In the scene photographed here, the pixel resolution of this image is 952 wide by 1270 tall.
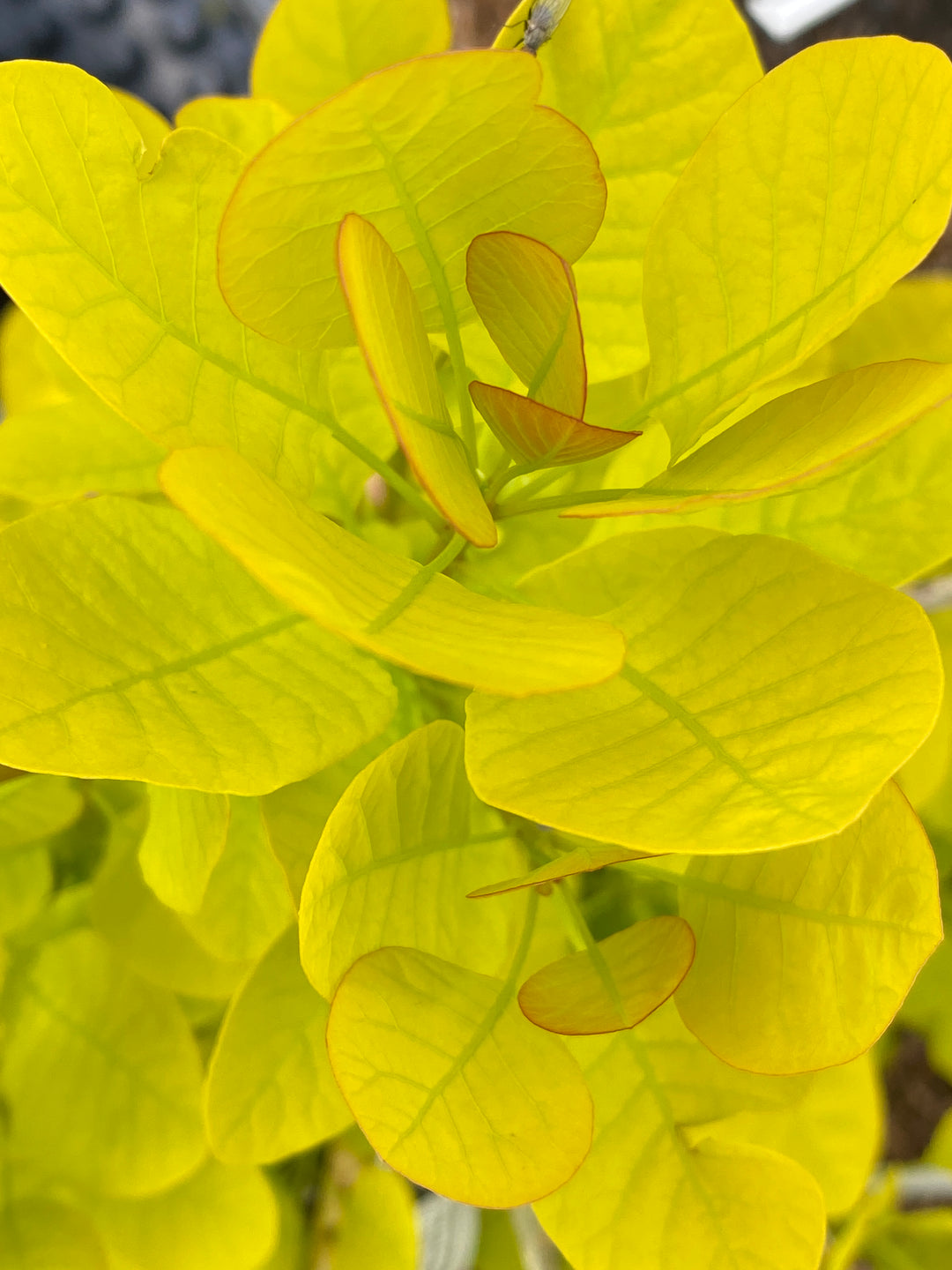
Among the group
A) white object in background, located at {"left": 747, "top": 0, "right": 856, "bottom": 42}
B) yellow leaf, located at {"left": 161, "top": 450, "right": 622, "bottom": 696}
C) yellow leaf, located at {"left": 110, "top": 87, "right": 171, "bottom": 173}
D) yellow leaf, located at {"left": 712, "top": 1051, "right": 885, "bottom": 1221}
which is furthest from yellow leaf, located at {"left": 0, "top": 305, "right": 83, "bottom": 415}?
white object in background, located at {"left": 747, "top": 0, "right": 856, "bottom": 42}

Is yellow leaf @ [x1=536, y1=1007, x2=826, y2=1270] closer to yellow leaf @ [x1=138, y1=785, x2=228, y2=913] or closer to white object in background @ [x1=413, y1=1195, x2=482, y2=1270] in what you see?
yellow leaf @ [x1=138, y1=785, x2=228, y2=913]

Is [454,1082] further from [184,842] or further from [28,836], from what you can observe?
[28,836]

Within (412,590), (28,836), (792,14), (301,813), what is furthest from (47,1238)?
(792,14)

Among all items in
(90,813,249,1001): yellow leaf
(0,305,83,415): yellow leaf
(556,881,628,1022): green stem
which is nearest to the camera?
(556,881,628,1022): green stem

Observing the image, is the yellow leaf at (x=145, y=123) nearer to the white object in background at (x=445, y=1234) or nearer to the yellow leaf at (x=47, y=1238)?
the yellow leaf at (x=47, y=1238)

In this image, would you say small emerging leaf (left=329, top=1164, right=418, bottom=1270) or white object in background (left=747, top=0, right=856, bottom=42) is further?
white object in background (left=747, top=0, right=856, bottom=42)

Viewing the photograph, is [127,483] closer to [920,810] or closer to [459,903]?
[459,903]
